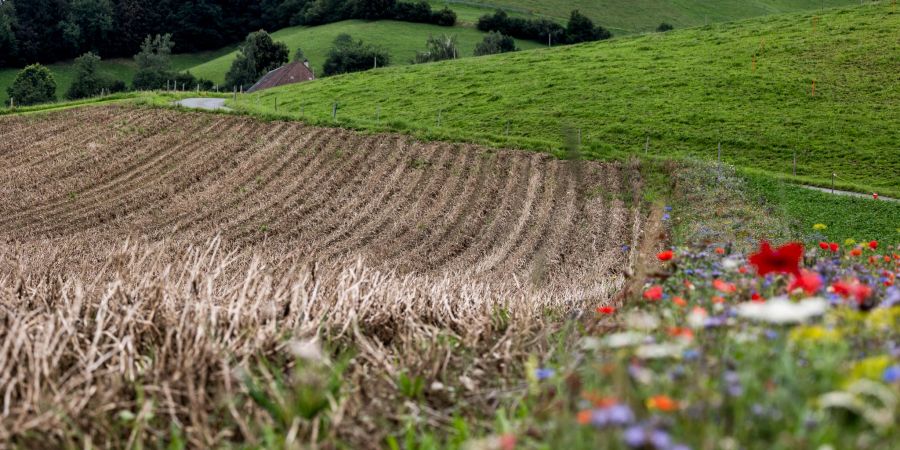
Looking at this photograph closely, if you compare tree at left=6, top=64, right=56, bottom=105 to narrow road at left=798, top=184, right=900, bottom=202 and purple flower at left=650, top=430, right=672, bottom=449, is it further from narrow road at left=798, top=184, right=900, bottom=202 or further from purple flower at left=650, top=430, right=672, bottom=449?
purple flower at left=650, top=430, right=672, bottom=449

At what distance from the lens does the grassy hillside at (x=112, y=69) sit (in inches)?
3270

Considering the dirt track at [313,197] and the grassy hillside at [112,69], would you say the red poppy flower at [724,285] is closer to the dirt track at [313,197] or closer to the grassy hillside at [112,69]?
the dirt track at [313,197]

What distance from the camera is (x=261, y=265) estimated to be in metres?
7.01

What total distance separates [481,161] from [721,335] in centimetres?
2723

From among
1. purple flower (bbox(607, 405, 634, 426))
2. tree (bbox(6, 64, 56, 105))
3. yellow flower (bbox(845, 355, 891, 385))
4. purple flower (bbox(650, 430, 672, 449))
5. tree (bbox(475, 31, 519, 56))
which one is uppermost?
purple flower (bbox(607, 405, 634, 426))

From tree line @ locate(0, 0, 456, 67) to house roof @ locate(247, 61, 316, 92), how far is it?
1846 centimetres

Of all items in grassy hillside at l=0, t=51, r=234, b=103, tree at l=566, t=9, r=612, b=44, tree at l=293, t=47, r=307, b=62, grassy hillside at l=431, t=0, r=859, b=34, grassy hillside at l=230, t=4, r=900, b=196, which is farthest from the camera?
grassy hillside at l=431, t=0, r=859, b=34

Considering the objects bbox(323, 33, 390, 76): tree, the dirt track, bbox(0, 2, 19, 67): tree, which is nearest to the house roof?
bbox(323, 33, 390, 76): tree

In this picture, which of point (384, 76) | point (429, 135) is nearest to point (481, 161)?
point (429, 135)

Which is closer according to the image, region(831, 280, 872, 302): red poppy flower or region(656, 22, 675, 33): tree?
region(831, 280, 872, 302): red poppy flower

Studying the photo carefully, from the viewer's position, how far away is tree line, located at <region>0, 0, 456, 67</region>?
89125mm

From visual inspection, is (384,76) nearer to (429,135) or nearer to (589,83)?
(589,83)

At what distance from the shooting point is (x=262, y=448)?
3754 mm

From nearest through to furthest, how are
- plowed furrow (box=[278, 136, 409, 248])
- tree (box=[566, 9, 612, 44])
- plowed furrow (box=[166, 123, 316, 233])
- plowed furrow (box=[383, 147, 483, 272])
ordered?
plowed furrow (box=[383, 147, 483, 272])
plowed furrow (box=[278, 136, 409, 248])
plowed furrow (box=[166, 123, 316, 233])
tree (box=[566, 9, 612, 44])
